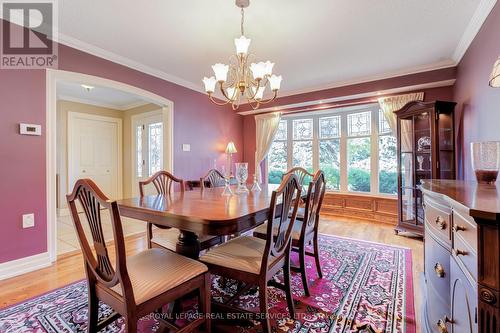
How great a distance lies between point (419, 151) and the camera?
334 cm

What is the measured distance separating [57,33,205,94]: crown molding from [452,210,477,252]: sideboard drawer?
358cm

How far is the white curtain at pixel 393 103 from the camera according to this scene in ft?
12.0

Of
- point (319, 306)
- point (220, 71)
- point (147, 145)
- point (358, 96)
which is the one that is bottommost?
point (319, 306)

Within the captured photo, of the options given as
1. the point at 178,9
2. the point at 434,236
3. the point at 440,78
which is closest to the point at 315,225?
the point at 434,236

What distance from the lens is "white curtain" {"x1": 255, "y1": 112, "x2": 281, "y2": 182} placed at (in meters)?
5.02

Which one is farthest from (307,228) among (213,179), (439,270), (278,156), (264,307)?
(278,156)

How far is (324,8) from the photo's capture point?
2082 mm

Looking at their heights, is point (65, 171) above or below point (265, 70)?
below

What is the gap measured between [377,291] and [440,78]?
3.05 meters

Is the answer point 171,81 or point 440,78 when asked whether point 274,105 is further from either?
point 440,78

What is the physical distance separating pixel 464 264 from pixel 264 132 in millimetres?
4469

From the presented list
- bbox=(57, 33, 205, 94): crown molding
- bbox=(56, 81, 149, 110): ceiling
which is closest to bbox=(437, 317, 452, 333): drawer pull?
bbox=(57, 33, 205, 94): crown molding
